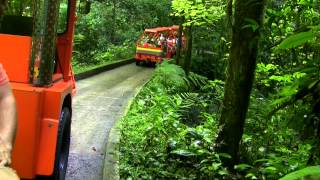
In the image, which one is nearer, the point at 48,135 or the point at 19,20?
the point at 48,135

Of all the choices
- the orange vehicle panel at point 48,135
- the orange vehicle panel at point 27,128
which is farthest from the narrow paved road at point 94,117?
the orange vehicle panel at point 27,128

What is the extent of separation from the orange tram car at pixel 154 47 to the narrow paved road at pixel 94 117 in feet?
27.4

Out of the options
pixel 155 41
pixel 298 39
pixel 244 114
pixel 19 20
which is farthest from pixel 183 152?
pixel 155 41

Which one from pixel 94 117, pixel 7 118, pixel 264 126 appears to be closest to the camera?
pixel 7 118

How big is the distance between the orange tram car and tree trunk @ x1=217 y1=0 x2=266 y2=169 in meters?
22.7

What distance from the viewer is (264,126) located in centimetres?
766

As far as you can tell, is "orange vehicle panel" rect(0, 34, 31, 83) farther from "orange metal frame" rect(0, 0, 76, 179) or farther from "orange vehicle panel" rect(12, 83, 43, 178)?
"orange vehicle panel" rect(12, 83, 43, 178)

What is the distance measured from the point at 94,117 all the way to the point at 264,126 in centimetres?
467

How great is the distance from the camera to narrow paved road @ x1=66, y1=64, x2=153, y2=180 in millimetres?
7328

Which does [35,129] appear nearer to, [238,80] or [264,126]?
[238,80]

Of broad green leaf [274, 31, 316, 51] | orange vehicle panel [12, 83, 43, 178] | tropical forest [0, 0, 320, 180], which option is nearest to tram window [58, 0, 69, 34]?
tropical forest [0, 0, 320, 180]

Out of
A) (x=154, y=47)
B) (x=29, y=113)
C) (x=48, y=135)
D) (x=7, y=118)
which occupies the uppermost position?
(x=7, y=118)

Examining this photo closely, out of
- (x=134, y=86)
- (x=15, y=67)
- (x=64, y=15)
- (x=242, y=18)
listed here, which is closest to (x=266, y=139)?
(x=242, y=18)

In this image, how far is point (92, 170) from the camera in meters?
7.13
